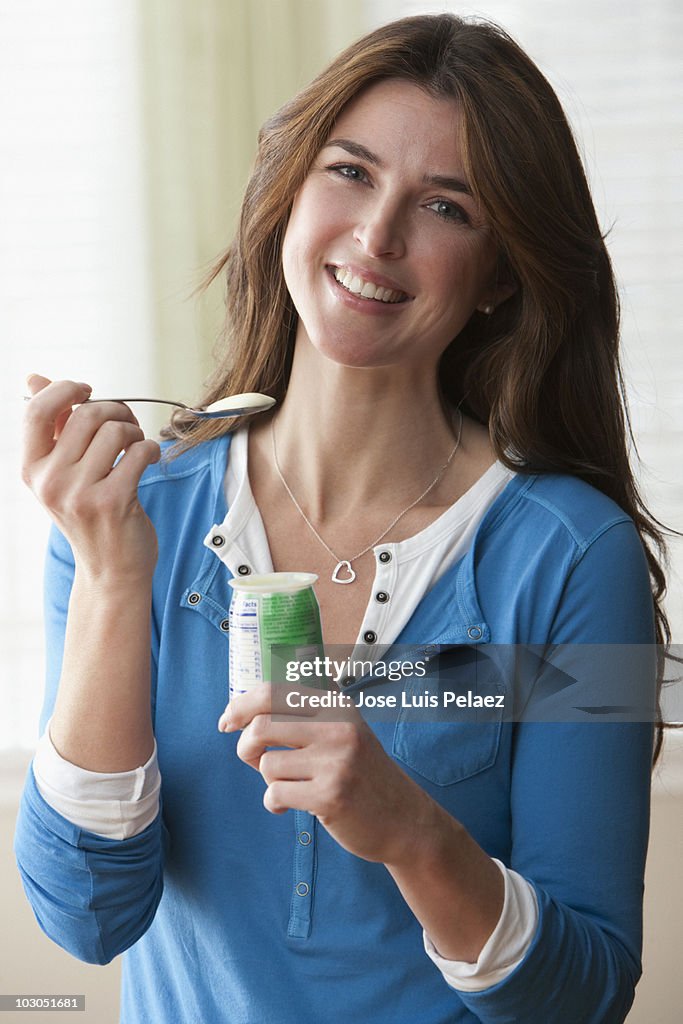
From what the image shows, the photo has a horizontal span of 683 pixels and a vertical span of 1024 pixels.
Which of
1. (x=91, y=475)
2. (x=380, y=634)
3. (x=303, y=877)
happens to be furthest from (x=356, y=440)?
(x=303, y=877)

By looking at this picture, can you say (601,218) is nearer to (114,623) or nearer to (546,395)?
(546,395)

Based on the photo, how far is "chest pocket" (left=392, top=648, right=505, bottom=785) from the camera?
111cm

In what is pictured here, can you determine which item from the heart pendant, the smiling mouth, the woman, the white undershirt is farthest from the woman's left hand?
the smiling mouth

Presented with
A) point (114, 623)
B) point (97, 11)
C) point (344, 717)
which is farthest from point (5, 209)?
point (344, 717)

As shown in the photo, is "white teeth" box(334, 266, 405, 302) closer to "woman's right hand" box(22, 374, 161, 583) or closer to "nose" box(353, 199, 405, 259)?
"nose" box(353, 199, 405, 259)

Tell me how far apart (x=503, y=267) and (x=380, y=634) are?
47 centimetres

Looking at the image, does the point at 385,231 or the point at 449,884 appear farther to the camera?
the point at 385,231

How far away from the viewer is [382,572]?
1180mm

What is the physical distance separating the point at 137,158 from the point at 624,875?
6.19 feet

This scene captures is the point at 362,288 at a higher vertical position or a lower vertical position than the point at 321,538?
higher

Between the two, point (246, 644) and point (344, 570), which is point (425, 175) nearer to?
point (344, 570)

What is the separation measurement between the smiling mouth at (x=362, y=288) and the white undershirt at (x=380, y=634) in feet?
0.78

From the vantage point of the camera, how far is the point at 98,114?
7.96 ft

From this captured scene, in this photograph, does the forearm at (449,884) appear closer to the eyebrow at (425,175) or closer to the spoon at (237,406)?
the spoon at (237,406)
